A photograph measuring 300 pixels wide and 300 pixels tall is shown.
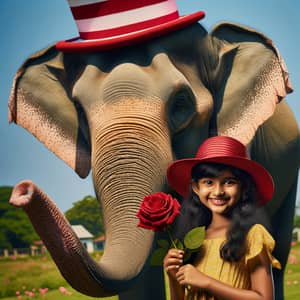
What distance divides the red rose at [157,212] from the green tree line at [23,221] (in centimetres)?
1615

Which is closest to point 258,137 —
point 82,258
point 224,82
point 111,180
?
point 224,82

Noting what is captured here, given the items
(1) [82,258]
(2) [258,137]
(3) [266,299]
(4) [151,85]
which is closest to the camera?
(3) [266,299]

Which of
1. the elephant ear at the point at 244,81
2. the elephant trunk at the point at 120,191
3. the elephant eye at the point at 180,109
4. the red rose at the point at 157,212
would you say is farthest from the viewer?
the elephant ear at the point at 244,81

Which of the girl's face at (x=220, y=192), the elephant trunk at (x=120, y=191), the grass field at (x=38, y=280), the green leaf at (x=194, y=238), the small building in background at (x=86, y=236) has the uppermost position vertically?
the girl's face at (x=220, y=192)

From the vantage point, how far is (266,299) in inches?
147

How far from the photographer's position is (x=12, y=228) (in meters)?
22.7

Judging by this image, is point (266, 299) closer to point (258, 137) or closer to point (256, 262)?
point (256, 262)

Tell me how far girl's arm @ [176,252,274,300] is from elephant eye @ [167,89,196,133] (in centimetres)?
252

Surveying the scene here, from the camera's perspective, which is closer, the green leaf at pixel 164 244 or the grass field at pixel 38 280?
the green leaf at pixel 164 244

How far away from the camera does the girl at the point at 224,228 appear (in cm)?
376

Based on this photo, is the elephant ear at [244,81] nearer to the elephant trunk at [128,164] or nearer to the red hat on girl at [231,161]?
the elephant trunk at [128,164]

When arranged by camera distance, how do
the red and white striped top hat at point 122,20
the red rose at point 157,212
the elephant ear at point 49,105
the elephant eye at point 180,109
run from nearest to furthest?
Answer: 1. the red rose at point 157,212
2. the elephant eye at point 180,109
3. the red and white striped top hat at point 122,20
4. the elephant ear at point 49,105

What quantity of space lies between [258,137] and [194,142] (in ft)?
3.07

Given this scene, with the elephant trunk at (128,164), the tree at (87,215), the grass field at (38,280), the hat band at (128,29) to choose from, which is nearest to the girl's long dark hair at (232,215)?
the elephant trunk at (128,164)
